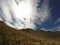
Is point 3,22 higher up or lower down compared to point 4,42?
lower down

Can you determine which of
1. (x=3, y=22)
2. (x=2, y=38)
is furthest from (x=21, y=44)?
(x=3, y=22)

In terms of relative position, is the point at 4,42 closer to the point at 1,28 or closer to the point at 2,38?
the point at 2,38

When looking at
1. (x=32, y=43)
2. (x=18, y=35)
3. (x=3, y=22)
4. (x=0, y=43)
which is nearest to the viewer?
(x=0, y=43)

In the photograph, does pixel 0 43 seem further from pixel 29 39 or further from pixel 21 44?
pixel 29 39

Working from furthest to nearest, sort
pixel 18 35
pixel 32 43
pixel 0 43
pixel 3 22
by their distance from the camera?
1. pixel 3 22
2. pixel 18 35
3. pixel 32 43
4. pixel 0 43

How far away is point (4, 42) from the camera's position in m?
92.9

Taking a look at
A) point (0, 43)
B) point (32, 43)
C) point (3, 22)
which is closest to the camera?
point (0, 43)

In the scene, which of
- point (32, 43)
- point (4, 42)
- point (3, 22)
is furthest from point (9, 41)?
point (3, 22)

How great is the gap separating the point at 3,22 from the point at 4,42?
1356 inches

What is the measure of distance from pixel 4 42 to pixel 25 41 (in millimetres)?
10522

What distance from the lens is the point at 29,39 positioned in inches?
4023

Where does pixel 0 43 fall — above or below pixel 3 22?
above

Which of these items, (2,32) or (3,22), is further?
(3,22)

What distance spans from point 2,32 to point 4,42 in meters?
11.4
